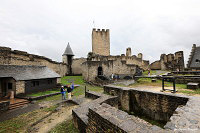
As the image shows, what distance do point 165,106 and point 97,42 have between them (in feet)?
89.6

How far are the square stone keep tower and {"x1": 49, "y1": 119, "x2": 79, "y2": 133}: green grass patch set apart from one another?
26.3 metres

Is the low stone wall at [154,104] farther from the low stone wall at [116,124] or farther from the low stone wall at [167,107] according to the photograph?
the low stone wall at [116,124]

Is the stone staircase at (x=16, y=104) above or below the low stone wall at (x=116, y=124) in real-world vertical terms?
below

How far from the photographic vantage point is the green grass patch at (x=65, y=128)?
4161 millimetres

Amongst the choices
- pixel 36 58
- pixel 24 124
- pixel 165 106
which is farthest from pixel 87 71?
pixel 165 106

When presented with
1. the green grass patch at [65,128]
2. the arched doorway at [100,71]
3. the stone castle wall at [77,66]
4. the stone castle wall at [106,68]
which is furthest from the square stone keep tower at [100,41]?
the green grass patch at [65,128]

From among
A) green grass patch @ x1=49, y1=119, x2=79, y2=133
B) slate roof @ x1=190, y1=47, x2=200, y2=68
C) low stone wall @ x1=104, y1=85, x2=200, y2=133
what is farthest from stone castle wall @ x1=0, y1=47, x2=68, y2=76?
slate roof @ x1=190, y1=47, x2=200, y2=68

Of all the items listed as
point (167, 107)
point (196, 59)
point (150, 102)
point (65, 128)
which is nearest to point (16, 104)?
point (65, 128)

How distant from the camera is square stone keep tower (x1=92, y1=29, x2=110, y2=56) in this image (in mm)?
29781

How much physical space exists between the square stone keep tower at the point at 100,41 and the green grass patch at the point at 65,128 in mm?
26304

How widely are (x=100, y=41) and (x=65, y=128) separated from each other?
2827cm

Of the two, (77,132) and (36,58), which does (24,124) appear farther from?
(36,58)

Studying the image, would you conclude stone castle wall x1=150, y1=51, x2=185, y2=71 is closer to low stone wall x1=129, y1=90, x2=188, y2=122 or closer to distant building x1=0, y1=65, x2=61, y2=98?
low stone wall x1=129, y1=90, x2=188, y2=122

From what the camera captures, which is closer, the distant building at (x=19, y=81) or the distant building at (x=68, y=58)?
the distant building at (x=19, y=81)
